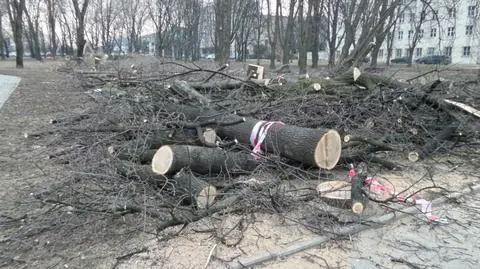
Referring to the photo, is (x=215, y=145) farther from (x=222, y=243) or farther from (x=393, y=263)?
(x=393, y=263)

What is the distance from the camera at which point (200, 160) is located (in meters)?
4.62

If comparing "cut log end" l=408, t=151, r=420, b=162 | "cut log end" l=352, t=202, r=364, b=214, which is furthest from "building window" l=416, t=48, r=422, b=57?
"cut log end" l=352, t=202, r=364, b=214

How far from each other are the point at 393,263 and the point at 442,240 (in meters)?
0.71

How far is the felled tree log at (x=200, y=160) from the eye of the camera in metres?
4.38

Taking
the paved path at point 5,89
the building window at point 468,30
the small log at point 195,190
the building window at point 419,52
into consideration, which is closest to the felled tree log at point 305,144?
the small log at point 195,190

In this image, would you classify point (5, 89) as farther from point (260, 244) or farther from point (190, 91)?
point (260, 244)

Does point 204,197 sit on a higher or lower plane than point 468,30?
lower

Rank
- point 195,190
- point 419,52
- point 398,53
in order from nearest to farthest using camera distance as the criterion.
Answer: point 195,190 < point 419,52 < point 398,53

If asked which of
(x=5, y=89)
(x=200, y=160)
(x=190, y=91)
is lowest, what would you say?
(x=200, y=160)

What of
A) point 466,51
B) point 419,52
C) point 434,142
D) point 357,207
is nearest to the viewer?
point 357,207

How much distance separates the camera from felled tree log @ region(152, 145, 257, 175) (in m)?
4.38

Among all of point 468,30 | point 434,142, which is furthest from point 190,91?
point 468,30

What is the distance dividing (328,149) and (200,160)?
58.0 inches

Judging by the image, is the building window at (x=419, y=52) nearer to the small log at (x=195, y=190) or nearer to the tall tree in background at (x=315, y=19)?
the tall tree in background at (x=315, y=19)
